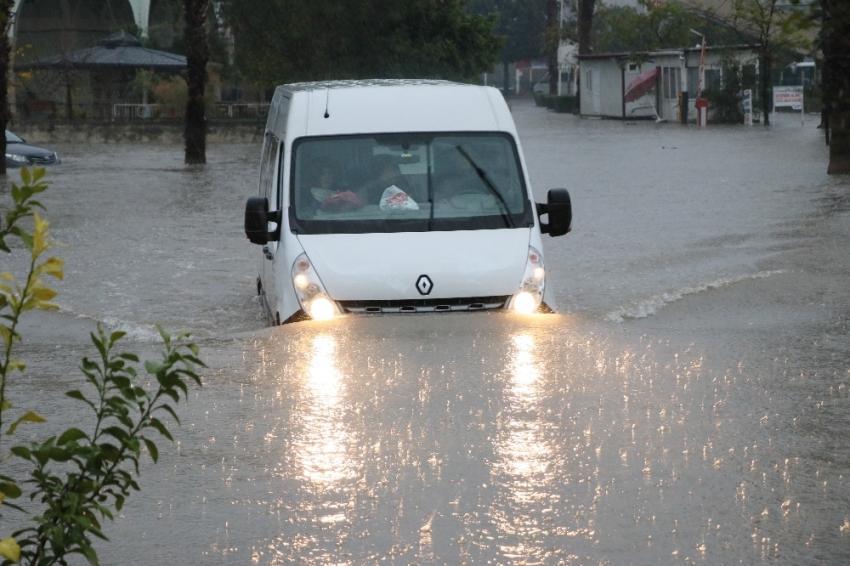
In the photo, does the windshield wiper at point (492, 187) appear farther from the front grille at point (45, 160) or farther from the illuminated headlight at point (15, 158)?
the illuminated headlight at point (15, 158)

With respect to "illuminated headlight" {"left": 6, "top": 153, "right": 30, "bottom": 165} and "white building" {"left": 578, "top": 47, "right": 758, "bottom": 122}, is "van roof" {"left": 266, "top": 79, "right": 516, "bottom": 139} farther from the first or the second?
"white building" {"left": 578, "top": 47, "right": 758, "bottom": 122}

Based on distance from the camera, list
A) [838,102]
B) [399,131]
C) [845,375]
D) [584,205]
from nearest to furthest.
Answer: [838,102] → [845,375] → [399,131] → [584,205]

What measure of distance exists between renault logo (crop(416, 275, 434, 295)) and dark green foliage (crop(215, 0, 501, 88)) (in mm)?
33980

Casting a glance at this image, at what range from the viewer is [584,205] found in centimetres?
2269

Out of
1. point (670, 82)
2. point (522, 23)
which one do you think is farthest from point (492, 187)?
point (522, 23)

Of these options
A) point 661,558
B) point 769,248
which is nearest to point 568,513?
point 661,558

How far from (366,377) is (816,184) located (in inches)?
734

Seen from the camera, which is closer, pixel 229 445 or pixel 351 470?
pixel 351 470

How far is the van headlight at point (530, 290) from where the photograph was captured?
8547mm

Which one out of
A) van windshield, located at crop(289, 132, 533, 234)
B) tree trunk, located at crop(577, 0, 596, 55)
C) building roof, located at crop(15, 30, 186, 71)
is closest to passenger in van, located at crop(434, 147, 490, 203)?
van windshield, located at crop(289, 132, 533, 234)

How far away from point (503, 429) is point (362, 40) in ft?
122

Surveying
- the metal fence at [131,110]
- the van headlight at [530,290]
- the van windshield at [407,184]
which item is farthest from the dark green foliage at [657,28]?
the van headlight at [530,290]

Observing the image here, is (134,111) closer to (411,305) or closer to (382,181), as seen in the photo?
(382,181)

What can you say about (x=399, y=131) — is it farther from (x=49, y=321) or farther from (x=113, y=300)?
(x=113, y=300)
